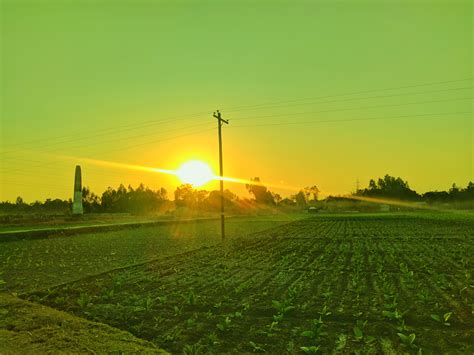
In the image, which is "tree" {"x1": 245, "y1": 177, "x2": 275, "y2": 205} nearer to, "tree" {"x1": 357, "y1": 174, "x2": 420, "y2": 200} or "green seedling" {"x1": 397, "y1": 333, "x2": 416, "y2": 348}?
"tree" {"x1": 357, "y1": 174, "x2": 420, "y2": 200}

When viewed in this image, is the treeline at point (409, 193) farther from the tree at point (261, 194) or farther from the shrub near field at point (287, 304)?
the shrub near field at point (287, 304)

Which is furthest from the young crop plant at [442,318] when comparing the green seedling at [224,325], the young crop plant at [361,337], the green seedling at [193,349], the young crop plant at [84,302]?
the young crop plant at [84,302]

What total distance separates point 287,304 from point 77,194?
77937 mm

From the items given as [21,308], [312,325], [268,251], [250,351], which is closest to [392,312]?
[312,325]

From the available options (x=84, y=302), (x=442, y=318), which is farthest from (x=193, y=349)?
(x=442, y=318)

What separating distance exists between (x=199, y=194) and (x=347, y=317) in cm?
15647

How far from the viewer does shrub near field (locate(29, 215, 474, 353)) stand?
341 inches

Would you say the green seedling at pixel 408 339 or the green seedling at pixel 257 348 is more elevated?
the green seedling at pixel 408 339

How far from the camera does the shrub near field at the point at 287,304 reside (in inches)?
341

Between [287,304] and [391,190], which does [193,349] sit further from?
[391,190]

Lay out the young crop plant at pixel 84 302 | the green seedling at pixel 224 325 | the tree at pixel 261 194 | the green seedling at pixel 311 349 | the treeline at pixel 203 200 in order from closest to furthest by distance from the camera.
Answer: the green seedling at pixel 311 349 → the green seedling at pixel 224 325 → the young crop plant at pixel 84 302 → the treeline at pixel 203 200 → the tree at pixel 261 194

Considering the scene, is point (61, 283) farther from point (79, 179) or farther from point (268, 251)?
point (79, 179)

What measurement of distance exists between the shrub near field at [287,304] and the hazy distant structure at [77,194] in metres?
66.5

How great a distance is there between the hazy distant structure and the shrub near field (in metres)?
66.5
